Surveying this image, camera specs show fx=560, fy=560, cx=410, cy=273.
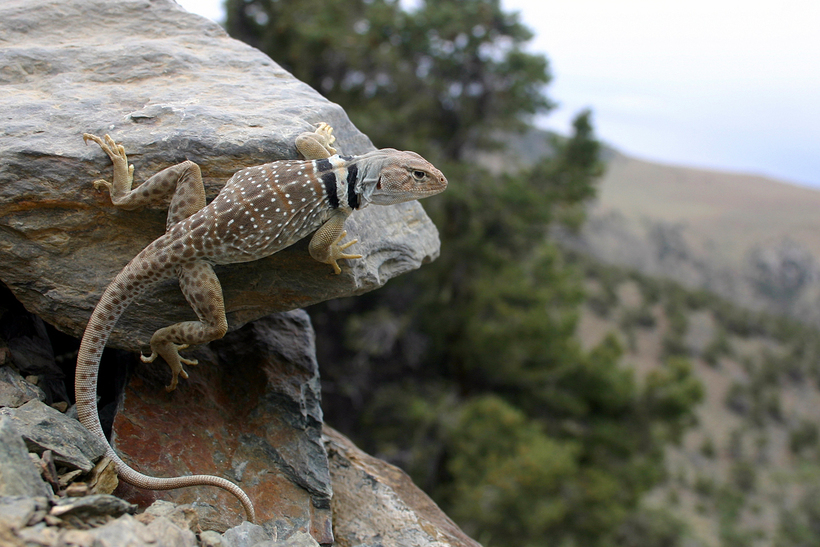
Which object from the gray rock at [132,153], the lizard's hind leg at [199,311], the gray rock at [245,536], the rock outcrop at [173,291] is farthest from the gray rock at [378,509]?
the lizard's hind leg at [199,311]

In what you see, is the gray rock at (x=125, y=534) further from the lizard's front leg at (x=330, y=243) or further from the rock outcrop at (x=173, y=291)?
the lizard's front leg at (x=330, y=243)

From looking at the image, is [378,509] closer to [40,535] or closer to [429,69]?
[40,535]

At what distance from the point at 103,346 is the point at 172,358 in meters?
0.41

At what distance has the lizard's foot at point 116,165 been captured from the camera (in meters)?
3.22

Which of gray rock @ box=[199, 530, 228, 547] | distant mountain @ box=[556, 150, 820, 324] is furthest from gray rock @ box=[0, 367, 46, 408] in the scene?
distant mountain @ box=[556, 150, 820, 324]

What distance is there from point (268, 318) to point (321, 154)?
4.78 ft

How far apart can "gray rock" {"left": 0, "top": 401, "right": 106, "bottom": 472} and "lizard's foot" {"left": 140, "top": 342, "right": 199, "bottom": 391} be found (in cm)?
53

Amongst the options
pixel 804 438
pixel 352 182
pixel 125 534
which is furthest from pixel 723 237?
pixel 125 534

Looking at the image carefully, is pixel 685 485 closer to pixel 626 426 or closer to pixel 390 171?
pixel 626 426

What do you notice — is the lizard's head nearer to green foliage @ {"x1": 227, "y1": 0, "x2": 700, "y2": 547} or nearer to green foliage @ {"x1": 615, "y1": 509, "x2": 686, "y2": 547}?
green foliage @ {"x1": 227, "y1": 0, "x2": 700, "y2": 547}

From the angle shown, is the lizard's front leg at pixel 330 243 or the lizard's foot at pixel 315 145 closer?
the lizard's front leg at pixel 330 243

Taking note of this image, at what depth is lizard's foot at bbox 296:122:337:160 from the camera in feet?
11.6

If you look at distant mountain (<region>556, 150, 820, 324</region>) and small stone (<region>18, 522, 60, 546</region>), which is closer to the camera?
small stone (<region>18, 522, 60, 546</region>)

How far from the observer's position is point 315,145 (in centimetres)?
355
